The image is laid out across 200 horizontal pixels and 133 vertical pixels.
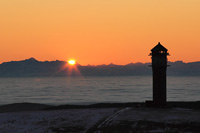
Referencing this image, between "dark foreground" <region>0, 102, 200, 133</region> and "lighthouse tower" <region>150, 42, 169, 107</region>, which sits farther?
"lighthouse tower" <region>150, 42, 169, 107</region>

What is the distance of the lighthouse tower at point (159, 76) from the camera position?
39531 millimetres

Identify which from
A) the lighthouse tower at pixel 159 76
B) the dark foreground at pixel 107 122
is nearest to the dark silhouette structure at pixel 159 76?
the lighthouse tower at pixel 159 76

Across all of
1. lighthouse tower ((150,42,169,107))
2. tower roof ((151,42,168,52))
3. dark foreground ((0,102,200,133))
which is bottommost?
dark foreground ((0,102,200,133))

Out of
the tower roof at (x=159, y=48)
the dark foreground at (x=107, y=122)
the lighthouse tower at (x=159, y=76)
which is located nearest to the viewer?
the dark foreground at (x=107, y=122)

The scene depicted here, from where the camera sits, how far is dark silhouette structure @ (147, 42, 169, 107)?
39.5 metres

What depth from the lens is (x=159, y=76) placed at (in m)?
39.5

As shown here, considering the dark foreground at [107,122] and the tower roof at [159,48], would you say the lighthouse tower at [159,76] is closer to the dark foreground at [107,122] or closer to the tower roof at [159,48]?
the tower roof at [159,48]

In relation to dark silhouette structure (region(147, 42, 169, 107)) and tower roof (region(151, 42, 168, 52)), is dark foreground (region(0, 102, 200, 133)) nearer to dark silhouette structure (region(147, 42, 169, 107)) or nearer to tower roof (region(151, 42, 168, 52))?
dark silhouette structure (region(147, 42, 169, 107))

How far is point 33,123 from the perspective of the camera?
1284 inches

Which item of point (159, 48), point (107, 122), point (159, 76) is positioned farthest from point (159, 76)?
point (107, 122)

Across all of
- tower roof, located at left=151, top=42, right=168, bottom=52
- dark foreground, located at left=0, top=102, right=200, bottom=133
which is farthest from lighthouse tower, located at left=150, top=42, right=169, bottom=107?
dark foreground, located at left=0, top=102, right=200, bottom=133

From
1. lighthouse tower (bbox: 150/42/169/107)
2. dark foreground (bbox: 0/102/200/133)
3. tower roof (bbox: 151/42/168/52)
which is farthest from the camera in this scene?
tower roof (bbox: 151/42/168/52)

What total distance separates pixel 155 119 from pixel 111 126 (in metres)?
5.42

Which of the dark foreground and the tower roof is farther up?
the tower roof
